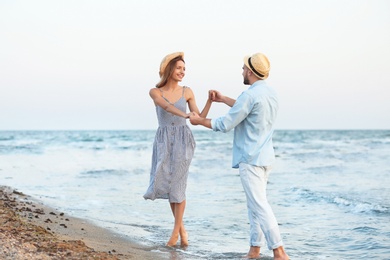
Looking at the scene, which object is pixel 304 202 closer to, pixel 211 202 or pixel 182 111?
pixel 211 202

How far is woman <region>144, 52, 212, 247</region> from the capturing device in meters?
6.03

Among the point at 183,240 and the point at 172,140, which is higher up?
the point at 172,140

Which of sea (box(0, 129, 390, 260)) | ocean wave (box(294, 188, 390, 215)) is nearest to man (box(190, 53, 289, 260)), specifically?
sea (box(0, 129, 390, 260))

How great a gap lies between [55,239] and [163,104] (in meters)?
1.66

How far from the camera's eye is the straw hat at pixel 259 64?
5.24 m

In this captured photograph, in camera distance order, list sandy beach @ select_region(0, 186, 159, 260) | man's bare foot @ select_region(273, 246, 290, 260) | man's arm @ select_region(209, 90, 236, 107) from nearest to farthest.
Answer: sandy beach @ select_region(0, 186, 159, 260) < man's bare foot @ select_region(273, 246, 290, 260) < man's arm @ select_region(209, 90, 236, 107)

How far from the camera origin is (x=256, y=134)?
5230 mm

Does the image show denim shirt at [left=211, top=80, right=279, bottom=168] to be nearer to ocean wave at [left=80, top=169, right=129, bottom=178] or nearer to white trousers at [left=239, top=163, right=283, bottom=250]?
white trousers at [left=239, top=163, right=283, bottom=250]

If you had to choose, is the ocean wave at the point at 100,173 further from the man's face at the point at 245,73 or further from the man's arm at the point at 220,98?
the man's face at the point at 245,73

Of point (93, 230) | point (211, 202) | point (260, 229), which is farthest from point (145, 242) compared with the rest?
point (211, 202)

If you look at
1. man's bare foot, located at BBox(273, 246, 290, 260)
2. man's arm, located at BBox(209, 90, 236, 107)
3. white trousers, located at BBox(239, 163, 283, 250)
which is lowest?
man's bare foot, located at BBox(273, 246, 290, 260)

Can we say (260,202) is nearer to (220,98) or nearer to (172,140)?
(220,98)

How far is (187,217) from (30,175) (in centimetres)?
762

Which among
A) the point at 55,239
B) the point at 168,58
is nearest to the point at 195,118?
the point at 168,58
